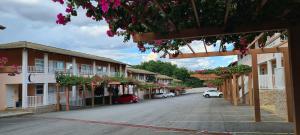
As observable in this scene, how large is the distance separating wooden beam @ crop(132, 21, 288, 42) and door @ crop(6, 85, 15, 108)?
32.2 m

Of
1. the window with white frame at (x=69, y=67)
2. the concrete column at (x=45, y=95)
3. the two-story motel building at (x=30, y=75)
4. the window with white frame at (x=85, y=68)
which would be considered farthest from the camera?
the window with white frame at (x=85, y=68)

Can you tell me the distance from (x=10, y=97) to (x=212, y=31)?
33867 millimetres

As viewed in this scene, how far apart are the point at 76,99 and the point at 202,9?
4171 cm

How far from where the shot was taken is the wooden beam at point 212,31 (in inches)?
324

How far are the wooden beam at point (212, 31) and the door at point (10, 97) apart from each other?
32.2 metres

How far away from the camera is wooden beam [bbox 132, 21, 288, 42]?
8.23 m

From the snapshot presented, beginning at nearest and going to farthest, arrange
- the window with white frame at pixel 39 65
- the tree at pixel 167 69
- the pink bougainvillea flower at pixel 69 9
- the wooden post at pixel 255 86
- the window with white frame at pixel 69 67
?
1. the pink bougainvillea flower at pixel 69 9
2. the wooden post at pixel 255 86
3. the window with white frame at pixel 39 65
4. the window with white frame at pixel 69 67
5. the tree at pixel 167 69

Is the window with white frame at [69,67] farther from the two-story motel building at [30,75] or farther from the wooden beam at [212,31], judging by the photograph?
the wooden beam at [212,31]

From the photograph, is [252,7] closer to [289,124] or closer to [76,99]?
[289,124]

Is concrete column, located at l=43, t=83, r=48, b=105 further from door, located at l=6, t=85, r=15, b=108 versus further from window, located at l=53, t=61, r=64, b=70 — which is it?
window, located at l=53, t=61, r=64, b=70

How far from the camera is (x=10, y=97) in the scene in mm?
38656

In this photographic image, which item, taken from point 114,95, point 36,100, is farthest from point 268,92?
point 114,95

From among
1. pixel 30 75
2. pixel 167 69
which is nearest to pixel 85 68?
pixel 30 75

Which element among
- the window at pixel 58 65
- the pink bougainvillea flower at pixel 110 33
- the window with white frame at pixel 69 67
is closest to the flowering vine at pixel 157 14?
the pink bougainvillea flower at pixel 110 33
